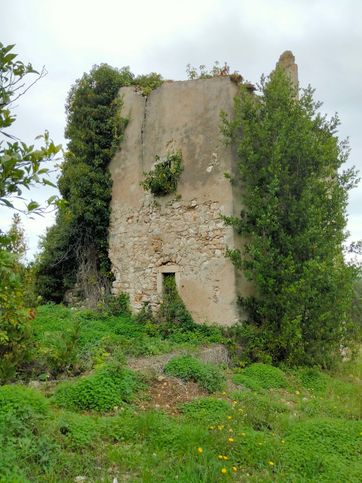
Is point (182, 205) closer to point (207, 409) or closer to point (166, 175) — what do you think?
point (166, 175)

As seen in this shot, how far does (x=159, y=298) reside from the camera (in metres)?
10.4

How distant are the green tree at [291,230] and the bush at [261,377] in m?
0.44

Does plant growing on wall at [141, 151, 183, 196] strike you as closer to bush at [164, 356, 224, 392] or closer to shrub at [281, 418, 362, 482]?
bush at [164, 356, 224, 392]

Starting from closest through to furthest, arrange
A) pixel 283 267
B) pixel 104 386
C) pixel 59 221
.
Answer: pixel 104 386 → pixel 283 267 → pixel 59 221

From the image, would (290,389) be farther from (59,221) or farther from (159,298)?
(59,221)

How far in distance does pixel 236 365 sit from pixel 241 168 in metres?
4.04

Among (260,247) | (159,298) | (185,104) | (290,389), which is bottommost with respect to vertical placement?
(290,389)

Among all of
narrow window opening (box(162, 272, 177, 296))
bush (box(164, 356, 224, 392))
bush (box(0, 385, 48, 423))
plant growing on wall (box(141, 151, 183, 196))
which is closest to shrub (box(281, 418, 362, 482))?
bush (box(164, 356, 224, 392))

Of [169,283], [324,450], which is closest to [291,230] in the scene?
[169,283]

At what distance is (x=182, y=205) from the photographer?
10.1 meters

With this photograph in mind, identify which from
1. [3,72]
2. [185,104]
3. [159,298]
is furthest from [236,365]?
[3,72]

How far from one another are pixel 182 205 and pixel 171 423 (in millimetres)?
6029

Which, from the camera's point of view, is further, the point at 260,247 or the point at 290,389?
the point at 260,247

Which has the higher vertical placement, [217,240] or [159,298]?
[217,240]
